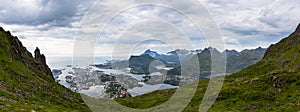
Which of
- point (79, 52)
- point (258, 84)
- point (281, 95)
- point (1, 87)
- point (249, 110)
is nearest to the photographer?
point (79, 52)

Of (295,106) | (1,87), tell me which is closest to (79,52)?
(1,87)

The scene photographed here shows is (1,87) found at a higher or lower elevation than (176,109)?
higher

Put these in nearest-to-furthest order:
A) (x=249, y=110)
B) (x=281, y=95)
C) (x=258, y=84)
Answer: (x=249, y=110) < (x=281, y=95) < (x=258, y=84)

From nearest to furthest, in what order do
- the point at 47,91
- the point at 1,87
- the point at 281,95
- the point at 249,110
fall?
the point at 1,87, the point at 249,110, the point at 281,95, the point at 47,91

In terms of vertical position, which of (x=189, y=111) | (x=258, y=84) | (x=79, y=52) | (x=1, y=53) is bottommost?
(x=189, y=111)

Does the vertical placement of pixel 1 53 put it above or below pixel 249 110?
above

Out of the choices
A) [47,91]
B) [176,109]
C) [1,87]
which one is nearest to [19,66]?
[47,91]

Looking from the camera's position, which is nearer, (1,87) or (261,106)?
(1,87)

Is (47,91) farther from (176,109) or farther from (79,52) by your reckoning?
(79,52)

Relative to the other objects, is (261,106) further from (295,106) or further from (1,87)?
(1,87)
